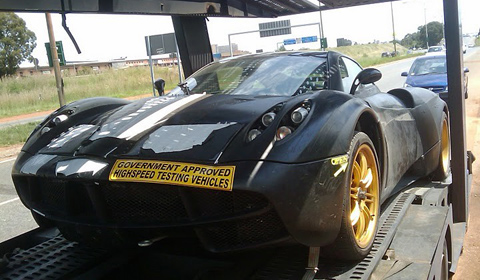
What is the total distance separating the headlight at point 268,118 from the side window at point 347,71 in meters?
1.17

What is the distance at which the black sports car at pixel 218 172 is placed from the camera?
208 centimetres

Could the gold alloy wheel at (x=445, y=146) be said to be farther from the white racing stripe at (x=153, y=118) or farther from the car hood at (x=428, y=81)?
the car hood at (x=428, y=81)

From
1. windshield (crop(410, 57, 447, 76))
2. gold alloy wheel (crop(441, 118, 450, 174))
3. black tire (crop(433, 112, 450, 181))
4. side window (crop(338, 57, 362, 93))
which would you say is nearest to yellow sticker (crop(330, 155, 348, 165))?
side window (crop(338, 57, 362, 93))

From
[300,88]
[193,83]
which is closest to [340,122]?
[300,88]

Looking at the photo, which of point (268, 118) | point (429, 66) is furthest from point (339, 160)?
point (429, 66)

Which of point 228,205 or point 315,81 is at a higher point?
point 315,81

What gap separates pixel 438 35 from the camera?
4459 inches

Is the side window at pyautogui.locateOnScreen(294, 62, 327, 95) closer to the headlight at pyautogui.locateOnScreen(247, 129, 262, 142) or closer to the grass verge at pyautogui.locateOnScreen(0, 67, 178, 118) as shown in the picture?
the headlight at pyautogui.locateOnScreen(247, 129, 262, 142)

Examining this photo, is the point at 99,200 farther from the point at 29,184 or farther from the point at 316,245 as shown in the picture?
the point at 316,245

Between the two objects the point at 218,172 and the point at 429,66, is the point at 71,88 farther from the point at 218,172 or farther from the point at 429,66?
the point at 218,172

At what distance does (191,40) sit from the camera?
19.2 ft

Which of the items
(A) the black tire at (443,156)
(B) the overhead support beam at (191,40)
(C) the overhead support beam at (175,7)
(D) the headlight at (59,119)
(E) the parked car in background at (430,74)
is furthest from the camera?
(E) the parked car in background at (430,74)

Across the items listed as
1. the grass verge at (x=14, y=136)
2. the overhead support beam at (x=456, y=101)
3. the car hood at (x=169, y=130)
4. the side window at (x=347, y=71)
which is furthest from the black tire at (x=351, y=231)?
the grass verge at (x=14, y=136)

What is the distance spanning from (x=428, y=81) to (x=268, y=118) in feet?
Result: 43.2
